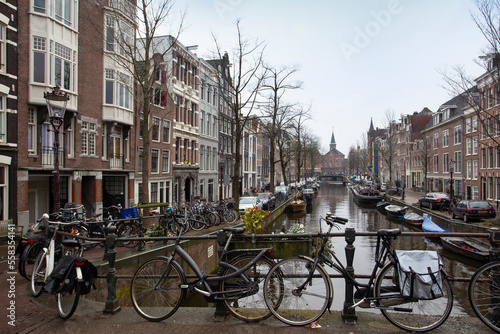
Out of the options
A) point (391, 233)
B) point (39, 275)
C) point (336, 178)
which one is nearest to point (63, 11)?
point (39, 275)

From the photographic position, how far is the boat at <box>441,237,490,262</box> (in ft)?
49.1

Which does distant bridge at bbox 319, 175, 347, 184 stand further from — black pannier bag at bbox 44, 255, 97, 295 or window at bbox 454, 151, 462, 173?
black pannier bag at bbox 44, 255, 97, 295

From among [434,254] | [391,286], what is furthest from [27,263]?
[434,254]

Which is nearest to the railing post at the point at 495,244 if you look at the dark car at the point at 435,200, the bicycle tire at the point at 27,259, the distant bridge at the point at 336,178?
the bicycle tire at the point at 27,259

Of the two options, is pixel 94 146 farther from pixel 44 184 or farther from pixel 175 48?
pixel 175 48

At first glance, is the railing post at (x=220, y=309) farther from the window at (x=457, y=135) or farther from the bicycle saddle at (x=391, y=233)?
the window at (x=457, y=135)

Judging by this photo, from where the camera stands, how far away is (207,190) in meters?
37.6

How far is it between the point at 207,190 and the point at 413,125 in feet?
158

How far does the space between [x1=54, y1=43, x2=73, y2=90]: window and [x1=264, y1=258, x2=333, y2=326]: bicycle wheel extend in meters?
16.2

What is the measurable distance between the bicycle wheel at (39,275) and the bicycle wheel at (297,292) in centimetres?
351

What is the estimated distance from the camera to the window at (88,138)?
1926cm

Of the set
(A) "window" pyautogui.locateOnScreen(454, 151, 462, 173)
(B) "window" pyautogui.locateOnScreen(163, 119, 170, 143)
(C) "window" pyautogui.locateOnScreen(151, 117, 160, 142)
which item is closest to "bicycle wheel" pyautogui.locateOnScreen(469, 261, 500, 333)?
(C) "window" pyautogui.locateOnScreen(151, 117, 160, 142)

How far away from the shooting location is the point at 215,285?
433 cm

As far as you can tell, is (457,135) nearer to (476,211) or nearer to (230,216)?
(476,211)
